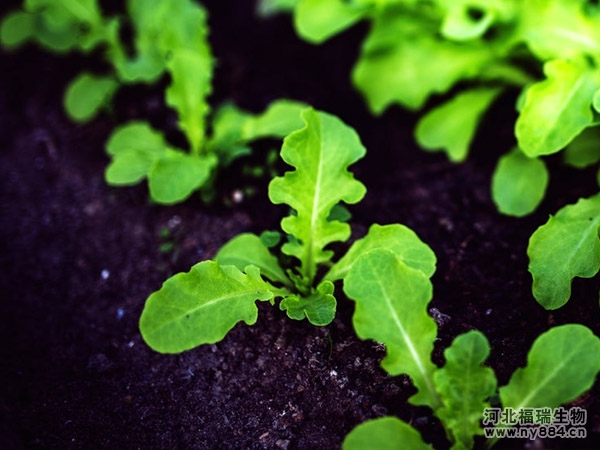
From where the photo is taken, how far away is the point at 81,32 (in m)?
2.57

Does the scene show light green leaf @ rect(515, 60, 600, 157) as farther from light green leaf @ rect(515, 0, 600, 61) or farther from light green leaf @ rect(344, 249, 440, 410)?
light green leaf @ rect(344, 249, 440, 410)

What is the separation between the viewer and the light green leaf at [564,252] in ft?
5.44

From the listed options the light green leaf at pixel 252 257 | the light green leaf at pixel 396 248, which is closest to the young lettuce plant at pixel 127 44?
the light green leaf at pixel 252 257

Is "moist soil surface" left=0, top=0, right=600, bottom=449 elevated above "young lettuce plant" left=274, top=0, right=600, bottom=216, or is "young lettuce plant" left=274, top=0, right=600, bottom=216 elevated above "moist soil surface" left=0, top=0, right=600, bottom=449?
"young lettuce plant" left=274, top=0, right=600, bottom=216

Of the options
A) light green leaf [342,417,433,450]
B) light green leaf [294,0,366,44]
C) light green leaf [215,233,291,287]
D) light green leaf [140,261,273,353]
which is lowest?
light green leaf [215,233,291,287]

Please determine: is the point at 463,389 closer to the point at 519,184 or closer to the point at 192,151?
the point at 519,184

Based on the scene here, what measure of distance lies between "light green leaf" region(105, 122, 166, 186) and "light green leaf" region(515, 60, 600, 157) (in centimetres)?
120

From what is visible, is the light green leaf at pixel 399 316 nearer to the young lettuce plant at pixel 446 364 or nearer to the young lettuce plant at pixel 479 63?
the young lettuce plant at pixel 446 364

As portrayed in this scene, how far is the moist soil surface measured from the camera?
1643 millimetres

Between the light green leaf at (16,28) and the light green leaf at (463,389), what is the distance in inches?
89.3

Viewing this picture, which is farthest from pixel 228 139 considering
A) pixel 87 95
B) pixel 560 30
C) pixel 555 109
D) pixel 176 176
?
pixel 560 30

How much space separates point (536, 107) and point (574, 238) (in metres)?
0.43

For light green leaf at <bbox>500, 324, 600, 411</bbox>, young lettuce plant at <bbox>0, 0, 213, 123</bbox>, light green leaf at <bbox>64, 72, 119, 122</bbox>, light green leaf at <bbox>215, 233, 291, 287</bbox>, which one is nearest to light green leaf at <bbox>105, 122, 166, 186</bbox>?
young lettuce plant at <bbox>0, 0, 213, 123</bbox>

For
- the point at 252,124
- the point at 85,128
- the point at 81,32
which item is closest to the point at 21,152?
the point at 85,128
